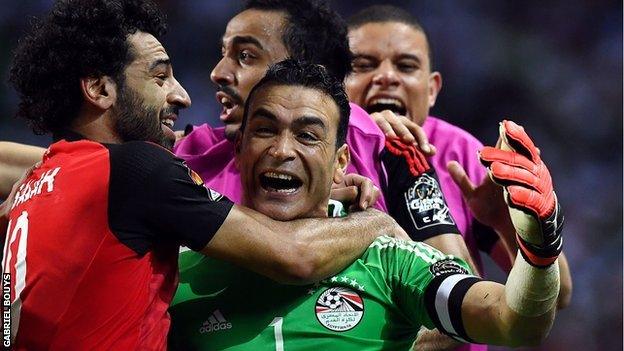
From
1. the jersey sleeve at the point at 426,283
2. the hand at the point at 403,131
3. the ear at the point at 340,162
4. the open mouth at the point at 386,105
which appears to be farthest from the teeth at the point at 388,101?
the jersey sleeve at the point at 426,283

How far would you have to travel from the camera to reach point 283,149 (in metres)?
2.63

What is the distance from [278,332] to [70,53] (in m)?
0.88

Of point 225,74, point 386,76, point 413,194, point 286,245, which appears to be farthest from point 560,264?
point 286,245

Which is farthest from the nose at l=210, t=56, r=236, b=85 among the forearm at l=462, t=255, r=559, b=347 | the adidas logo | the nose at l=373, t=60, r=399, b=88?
the forearm at l=462, t=255, r=559, b=347

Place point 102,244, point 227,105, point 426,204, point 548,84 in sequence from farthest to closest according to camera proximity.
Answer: point 548,84 < point 227,105 < point 426,204 < point 102,244

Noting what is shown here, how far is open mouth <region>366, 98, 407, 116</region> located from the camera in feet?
13.5

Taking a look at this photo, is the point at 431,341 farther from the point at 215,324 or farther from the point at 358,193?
the point at 215,324

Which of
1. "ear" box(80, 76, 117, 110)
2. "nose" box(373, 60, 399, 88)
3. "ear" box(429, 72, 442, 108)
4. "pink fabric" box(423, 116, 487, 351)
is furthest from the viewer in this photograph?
"ear" box(429, 72, 442, 108)

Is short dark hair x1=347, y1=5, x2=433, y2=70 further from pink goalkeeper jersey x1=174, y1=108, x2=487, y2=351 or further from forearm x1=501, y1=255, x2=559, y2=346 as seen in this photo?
forearm x1=501, y1=255, x2=559, y2=346

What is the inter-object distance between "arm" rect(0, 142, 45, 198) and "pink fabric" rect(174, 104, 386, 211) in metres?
0.47

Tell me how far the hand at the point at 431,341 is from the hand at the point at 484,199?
2.13 ft

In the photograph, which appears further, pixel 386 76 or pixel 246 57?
pixel 386 76

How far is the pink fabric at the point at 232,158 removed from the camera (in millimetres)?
3186

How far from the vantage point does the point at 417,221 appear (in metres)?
3.24
